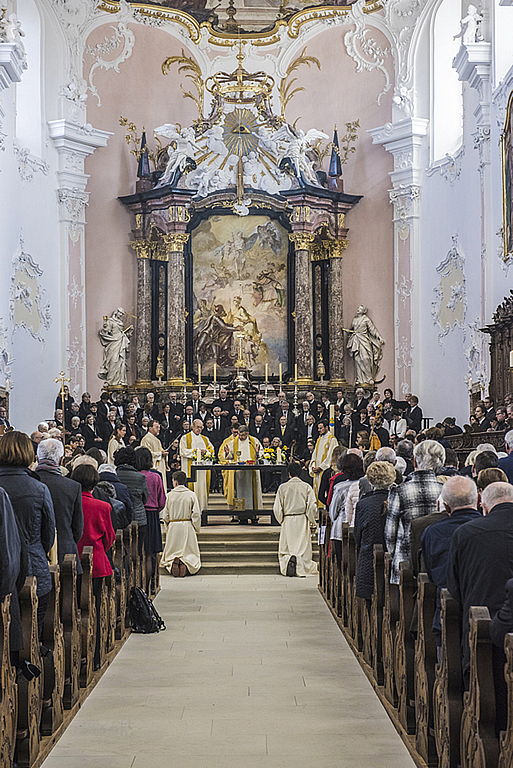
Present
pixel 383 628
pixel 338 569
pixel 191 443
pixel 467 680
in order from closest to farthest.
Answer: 1. pixel 467 680
2. pixel 383 628
3. pixel 338 569
4. pixel 191 443

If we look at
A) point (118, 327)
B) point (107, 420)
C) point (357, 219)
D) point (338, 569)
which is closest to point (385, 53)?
point (357, 219)

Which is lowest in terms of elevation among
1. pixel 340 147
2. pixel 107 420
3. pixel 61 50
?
pixel 107 420

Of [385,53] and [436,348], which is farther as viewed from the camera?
[385,53]

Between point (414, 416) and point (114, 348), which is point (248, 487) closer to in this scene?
point (414, 416)

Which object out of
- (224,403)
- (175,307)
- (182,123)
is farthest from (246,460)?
(182,123)

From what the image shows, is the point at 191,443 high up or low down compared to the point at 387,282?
down

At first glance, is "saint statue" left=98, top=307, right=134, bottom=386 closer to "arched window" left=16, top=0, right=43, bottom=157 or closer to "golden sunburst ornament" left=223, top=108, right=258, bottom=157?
"arched window" left=16, top=0, right=43, bottom=157

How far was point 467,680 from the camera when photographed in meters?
4.38

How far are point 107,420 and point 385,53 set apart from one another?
11.3 metres

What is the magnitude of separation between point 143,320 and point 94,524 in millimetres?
15343

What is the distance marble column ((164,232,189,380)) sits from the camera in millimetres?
21547

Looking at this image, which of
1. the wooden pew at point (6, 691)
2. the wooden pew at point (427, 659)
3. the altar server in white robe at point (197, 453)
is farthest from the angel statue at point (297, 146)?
the wooden pew at point (6, 691)

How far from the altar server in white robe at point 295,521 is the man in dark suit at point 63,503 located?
20.4ft

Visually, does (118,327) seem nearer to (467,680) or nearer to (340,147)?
(340,147)
